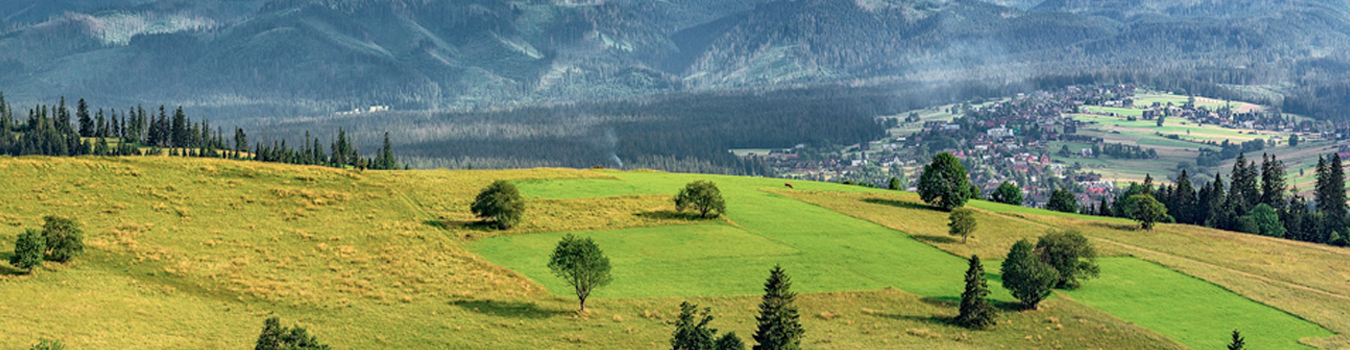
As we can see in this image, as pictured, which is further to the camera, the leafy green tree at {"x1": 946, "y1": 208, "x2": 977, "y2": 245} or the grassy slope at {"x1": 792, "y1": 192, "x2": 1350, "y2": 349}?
the leafy green tree at {"x1": 946, "y1": 208, "x2": 977, "y2": 245}

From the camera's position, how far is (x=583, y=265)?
334 ft

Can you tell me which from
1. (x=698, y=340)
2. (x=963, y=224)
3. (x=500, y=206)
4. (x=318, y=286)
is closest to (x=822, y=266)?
(x=963, y=224)

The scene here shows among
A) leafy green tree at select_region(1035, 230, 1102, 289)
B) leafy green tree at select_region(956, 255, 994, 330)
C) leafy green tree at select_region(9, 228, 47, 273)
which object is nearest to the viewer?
leafy green tree at select_region(9, 228, 47, 273)

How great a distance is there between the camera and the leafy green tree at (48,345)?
73.2 metres

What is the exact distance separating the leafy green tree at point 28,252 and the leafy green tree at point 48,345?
68.8ft

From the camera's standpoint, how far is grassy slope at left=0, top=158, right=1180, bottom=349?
3590 inches

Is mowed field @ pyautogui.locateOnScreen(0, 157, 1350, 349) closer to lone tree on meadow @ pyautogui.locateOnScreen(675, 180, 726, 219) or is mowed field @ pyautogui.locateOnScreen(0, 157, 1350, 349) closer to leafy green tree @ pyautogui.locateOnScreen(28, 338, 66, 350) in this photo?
leafy green tree @ pyautogui.locateOnScreen(28, 338, 66, 350)

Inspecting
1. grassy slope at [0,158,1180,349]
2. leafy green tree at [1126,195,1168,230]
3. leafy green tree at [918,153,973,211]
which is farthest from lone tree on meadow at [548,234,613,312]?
leafy green tree at [1126,195,1168,230]

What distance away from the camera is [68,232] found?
10231 centimetres

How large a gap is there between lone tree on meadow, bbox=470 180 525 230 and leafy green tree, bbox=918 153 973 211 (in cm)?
6694

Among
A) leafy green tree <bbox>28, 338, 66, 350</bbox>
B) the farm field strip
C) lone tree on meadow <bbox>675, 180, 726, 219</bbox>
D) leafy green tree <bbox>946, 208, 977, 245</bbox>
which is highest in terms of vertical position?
lone tree on meadow <bbox>675, 180, 726, 219</bbox>

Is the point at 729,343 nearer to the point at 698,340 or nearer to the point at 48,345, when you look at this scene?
the point at 698,340

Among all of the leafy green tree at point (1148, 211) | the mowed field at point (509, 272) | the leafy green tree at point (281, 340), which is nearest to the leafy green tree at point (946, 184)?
the mowed field at point (509, 272)

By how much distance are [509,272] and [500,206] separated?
18066 mm
